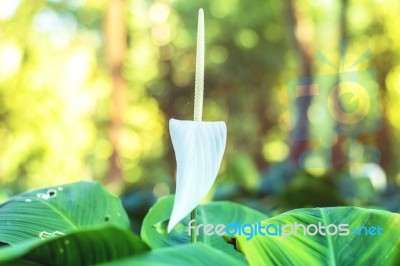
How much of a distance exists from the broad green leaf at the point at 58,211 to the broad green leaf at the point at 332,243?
0.56 feet

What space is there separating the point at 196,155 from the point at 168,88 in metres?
2.95

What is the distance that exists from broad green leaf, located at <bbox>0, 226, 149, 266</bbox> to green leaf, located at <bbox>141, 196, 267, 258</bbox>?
0.11 metres

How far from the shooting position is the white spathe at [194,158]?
0.28 meters

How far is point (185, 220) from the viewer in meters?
0.44

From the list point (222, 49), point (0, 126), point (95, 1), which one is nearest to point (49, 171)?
point (0, 126)

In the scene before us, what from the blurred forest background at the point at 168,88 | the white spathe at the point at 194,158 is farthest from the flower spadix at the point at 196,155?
the blurred forest background at the point at 168,88

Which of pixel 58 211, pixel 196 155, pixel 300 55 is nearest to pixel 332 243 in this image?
pixel 196 155

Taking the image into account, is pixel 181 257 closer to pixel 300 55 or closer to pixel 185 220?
pixel 185 220

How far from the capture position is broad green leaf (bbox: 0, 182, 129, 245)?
0.41 m

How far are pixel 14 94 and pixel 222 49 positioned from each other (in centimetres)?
182

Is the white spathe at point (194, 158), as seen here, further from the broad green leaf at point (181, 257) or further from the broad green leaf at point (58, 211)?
the broad green leaf at point (58, 211)

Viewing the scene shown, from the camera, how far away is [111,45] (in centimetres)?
385

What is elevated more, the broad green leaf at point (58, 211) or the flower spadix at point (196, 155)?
the flower spadix at point (196, 155)

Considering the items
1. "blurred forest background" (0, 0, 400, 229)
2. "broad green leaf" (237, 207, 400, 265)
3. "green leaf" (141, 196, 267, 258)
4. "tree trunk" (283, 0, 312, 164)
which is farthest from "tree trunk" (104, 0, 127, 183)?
"broad green leaf" (237, 207, 400, 265)
